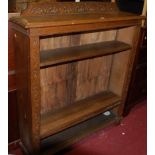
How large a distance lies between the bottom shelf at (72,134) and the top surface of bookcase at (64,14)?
0.93 meters

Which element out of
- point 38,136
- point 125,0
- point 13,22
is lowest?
point 38,136

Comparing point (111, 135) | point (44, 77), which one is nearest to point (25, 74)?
point (44, 77)

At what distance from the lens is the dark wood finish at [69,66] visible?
3.83 feet

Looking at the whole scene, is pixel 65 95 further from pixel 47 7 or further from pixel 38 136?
pixel 47 7

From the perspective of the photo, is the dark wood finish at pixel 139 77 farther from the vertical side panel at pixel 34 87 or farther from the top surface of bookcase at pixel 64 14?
the vertical side panel at pixel 34 87

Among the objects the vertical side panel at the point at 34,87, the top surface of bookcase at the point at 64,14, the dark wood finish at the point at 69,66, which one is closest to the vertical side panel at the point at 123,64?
the dark wood finish at the point at 69,66

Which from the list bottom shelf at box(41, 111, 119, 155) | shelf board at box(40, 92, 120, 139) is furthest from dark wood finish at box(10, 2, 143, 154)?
bottom shelf at box(41, 111, 119, 155)

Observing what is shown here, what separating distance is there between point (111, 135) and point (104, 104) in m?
0.32

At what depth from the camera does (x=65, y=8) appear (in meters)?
1.37

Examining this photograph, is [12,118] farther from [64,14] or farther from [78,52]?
[64,14]

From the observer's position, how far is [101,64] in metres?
1.86

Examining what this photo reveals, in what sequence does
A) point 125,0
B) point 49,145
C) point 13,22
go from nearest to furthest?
point 13,22 < point 49,145 < point 125,0

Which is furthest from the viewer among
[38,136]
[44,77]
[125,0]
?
[125,0]

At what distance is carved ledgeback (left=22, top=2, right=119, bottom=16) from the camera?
4.03 ft
